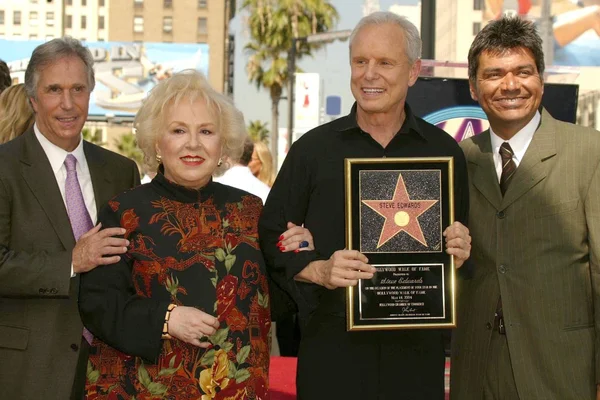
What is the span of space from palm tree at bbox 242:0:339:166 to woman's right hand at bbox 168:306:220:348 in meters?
39.9

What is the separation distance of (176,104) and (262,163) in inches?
248

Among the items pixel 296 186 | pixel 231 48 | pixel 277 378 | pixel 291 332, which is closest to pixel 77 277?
pixel 296 186

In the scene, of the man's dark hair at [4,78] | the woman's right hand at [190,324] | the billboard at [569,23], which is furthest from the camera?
the billboard at [569,23]

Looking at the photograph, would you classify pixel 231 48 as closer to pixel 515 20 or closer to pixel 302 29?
pixel 302 29

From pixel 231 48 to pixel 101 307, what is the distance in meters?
43.9

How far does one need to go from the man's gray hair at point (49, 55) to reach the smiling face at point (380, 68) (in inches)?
52.4

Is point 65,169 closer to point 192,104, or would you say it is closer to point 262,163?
point 192,104

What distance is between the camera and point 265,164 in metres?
9.62

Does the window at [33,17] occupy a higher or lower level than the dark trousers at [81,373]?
higher

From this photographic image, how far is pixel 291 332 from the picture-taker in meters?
8.00

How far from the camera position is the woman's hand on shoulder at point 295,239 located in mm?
3369

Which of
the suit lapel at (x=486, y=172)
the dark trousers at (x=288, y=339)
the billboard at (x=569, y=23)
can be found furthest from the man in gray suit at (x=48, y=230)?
the billboard at (x=569, y=23)

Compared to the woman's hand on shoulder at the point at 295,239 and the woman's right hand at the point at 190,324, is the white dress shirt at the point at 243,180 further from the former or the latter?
the woman's right hand at the point at 190,324

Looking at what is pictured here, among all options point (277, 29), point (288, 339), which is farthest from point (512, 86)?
point (277, 29)
